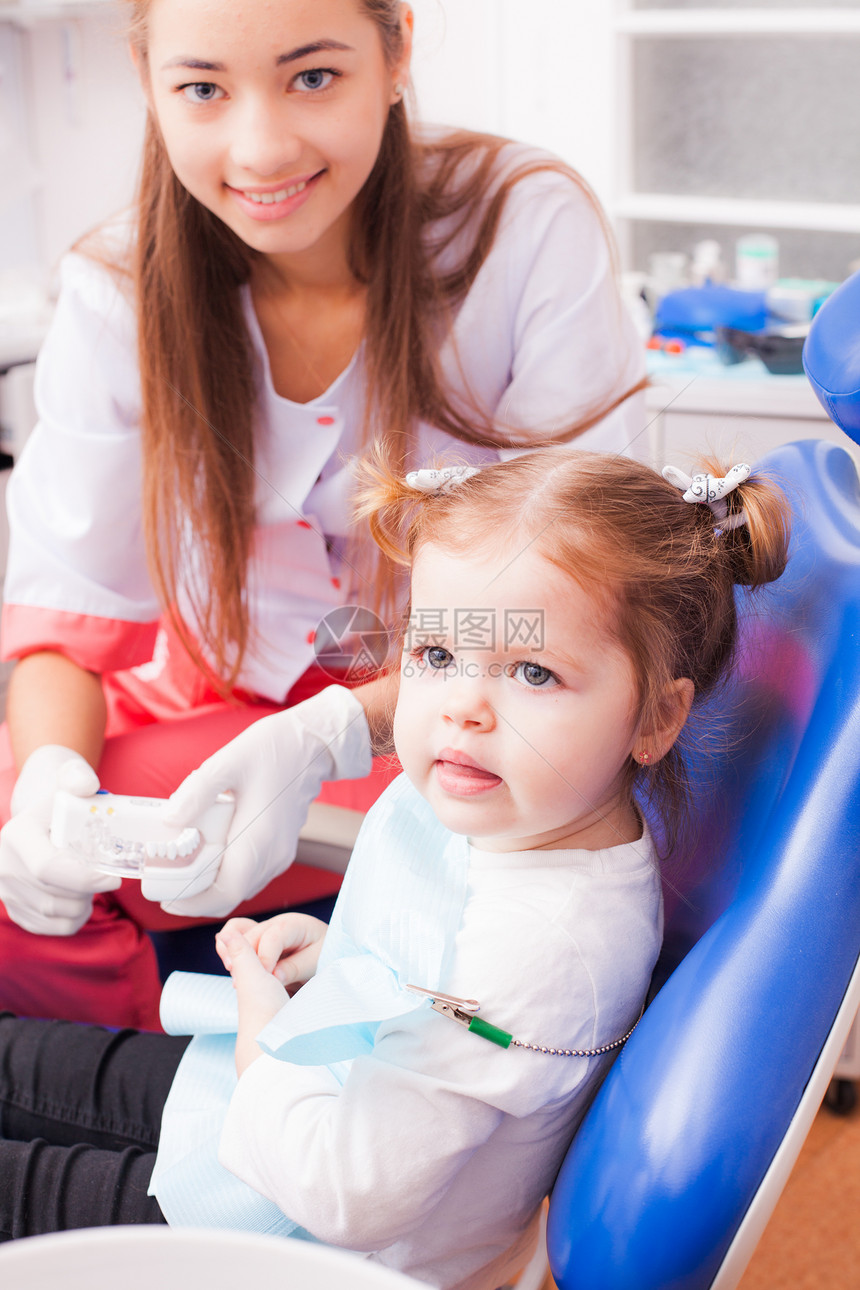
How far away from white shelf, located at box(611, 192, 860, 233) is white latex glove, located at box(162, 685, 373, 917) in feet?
4.97

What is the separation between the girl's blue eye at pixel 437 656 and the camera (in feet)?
2.13

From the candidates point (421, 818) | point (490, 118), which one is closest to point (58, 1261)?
point (421, 818)

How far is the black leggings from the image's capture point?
2.40 ft

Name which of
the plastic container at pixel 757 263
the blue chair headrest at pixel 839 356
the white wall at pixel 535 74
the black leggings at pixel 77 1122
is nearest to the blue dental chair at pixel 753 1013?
the blue chair headrest at pixel 839 356

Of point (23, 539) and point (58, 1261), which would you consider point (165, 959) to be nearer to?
point (23, 539)

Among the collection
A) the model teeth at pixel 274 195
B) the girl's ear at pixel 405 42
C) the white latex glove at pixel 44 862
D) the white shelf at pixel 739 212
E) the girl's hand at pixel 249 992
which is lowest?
the white latex glove at pixel 44 862

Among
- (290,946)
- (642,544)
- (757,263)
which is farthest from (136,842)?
(757,263)

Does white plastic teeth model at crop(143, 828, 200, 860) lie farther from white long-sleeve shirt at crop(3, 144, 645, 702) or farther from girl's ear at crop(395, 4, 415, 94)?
girl's ear at crop(395, 4, 415, 94)

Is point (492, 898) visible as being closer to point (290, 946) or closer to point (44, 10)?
point (290, 946)

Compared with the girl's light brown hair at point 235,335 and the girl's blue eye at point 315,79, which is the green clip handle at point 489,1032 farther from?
the girl's blue eye at point 315,79

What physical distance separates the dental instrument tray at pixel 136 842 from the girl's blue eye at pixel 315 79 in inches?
21.5

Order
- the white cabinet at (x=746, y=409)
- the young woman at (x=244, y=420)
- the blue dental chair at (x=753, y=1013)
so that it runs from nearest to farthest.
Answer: the blue dental chair at (x=753, y=1013)
the young woman at (x=244, y=420)
the white cabinet at (x=746, y=409)

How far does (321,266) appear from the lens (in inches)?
42.6

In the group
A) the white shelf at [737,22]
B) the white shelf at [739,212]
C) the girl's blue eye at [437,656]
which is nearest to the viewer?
the girl's blue eye at [437,656]
